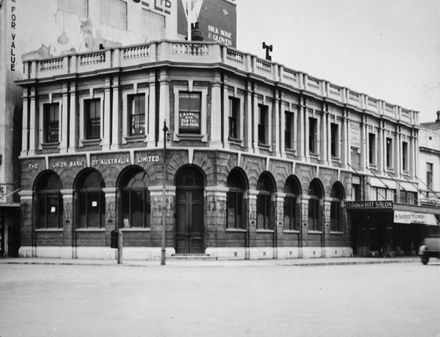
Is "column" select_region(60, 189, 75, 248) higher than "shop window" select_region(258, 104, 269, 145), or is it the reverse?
"shop window" select_region(258, 104, 269, 145)

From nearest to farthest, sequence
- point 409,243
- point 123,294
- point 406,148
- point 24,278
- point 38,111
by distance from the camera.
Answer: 1. point 123,294
2. point 24,278
3. point 38,111
4. point 409,243
5. point 406,148

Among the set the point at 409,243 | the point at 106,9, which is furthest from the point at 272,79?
the point at 409,243

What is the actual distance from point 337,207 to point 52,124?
18.3 metres

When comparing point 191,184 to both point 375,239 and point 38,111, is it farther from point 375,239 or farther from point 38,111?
point 375,239

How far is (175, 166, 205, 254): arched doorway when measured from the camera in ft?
120

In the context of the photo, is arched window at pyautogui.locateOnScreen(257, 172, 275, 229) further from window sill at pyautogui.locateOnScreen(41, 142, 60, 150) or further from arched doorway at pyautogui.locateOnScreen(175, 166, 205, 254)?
window sill at pyautogui.locateOnScreen(41, 142, 60, 150)

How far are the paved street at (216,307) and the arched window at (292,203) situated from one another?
825 inches

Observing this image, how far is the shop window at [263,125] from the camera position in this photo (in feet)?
133

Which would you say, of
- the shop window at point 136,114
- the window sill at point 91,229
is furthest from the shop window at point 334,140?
the window sill at point 91,229

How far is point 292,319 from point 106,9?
37.0 m

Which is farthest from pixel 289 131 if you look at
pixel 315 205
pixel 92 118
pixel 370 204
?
pixel 92 118

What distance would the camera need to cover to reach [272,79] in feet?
135

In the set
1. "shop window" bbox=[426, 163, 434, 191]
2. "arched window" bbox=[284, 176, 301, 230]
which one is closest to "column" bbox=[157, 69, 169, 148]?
"arched window" bbox=[284, 176, 301, 230]

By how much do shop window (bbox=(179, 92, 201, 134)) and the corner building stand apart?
0.16ft
